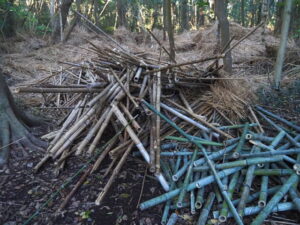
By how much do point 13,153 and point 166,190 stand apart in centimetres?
197

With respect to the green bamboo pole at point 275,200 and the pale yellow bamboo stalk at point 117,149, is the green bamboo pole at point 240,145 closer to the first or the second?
the green bamboo pole at point 275,200

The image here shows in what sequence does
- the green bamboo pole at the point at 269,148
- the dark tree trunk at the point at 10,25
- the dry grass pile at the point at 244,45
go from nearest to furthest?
the green bamboo pole at the point at 269,148, the dry grass pile at the point at 244,45, the dark tree trunk at the point at 10,25

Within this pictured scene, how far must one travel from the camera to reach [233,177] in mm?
2514

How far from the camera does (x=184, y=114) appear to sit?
3.27 meters

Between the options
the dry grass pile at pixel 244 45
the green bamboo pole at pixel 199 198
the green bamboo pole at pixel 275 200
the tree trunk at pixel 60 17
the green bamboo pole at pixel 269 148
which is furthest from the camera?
the tree trunk at pixel 60 17

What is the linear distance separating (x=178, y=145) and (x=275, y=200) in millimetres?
1212

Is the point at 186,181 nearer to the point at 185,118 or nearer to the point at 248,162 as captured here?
the point at 248,162

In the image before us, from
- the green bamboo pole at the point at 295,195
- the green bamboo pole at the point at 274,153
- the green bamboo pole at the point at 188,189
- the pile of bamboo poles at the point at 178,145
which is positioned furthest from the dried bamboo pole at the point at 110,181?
the green bamboo pole at the point at 295,195

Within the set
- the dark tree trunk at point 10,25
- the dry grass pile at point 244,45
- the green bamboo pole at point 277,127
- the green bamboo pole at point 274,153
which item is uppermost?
the dark tree trunk at point 10,25

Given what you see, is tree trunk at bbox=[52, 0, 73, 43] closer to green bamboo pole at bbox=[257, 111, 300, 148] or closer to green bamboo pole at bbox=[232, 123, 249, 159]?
green bamboo pole at bbox=[257, 111, 300, 148]

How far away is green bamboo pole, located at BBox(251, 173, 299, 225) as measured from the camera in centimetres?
209

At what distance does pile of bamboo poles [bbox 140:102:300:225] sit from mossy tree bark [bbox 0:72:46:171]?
1686mm

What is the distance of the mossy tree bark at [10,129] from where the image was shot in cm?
293

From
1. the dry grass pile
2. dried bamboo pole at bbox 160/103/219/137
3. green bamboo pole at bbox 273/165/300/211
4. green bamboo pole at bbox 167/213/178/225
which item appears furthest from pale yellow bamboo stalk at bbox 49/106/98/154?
the dry grass pile
